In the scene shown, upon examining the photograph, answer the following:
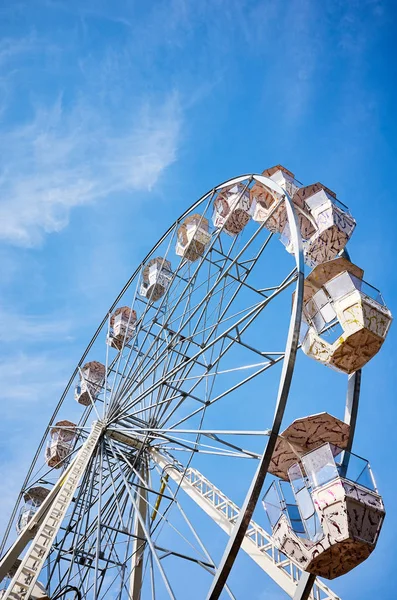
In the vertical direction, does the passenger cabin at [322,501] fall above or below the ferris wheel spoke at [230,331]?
below

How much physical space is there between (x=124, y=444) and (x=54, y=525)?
3.92m

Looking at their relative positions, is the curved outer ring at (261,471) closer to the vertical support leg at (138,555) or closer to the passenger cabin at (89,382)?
the vertical support leg at (138,555)

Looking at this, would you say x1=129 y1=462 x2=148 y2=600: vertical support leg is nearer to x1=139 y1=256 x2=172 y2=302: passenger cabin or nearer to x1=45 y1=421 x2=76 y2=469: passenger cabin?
x1=139 y1=256 x2=172 y2=302: passenger cabin

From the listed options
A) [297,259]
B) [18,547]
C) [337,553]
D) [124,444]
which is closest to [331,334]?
[297,259]

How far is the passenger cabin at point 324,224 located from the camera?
1120 centimetres

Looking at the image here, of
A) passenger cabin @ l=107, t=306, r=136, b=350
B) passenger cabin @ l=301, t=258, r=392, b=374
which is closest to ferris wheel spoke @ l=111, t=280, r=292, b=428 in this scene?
passenger cabin @ l=301, t=258, r=392, b=374

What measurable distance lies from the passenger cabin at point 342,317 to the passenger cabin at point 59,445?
1109 centimetres

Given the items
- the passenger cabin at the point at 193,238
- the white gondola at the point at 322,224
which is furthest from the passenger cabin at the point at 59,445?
the white gondola at the point at 322,224

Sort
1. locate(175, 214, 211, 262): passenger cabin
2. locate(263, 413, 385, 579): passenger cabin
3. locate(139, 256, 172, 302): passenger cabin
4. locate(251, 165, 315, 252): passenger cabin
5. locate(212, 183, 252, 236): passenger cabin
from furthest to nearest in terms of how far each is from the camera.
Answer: locate(139, 256, 172, 302): passenger cabin → locate(175, 214, 211, 262): passenger cabin → locate(212, 183, 252, 236): passenger cabin → locate(251, 165, 315, 252): passenger cabin → locate(263, 413, 385, 579): passenger cabin

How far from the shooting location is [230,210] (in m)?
13.9

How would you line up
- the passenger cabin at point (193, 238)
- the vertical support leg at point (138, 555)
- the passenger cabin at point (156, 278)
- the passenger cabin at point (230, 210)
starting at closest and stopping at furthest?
1. the vertical support leg at point (138, 555)
2. the passenger cabin at point (230, 210)
3. the passenger cabin at point (193, 238)
4. the passenger cabin at point (156, 278)

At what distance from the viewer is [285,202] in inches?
397

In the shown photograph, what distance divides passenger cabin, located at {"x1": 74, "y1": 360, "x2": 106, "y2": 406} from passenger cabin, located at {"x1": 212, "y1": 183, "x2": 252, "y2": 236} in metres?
6.76

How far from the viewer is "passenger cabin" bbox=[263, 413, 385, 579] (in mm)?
7539
